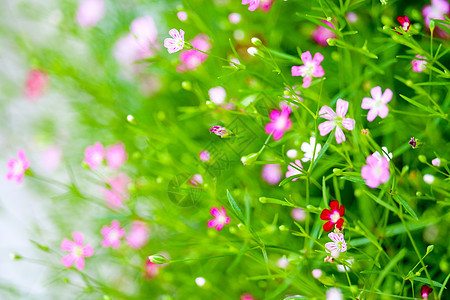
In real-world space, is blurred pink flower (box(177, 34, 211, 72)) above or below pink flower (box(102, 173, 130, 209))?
above

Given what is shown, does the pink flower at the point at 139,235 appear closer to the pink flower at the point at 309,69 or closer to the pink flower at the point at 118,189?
the pink flower at the point at 118,189

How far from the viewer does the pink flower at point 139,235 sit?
0.85 metres

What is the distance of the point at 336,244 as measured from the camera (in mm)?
498

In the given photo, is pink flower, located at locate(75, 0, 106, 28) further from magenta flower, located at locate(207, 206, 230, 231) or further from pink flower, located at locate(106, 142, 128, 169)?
magenta flower, located at locate(207, 206, 230, 231)

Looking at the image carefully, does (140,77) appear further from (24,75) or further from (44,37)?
(24,75)

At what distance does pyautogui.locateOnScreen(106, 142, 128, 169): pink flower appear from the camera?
858 millimetres

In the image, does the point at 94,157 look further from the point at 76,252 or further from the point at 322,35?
the point at 322,35

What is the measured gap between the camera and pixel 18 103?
4.09 ft

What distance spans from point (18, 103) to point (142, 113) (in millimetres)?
499

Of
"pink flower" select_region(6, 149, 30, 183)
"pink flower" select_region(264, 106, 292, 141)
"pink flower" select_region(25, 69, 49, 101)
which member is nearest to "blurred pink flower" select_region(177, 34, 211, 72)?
"pink flower" select_region(264, 106, 292, 141)

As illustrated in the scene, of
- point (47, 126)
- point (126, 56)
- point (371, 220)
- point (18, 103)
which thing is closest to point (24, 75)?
point (18, 103)

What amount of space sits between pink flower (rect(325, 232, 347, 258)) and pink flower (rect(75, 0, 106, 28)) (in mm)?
711

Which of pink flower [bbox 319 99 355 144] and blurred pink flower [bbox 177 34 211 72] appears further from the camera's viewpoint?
blurred pink flower [bbox 177 34 211 72]

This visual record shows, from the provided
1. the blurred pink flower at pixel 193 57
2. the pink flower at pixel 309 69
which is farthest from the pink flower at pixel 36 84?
the pink flower at pixel 309 69
